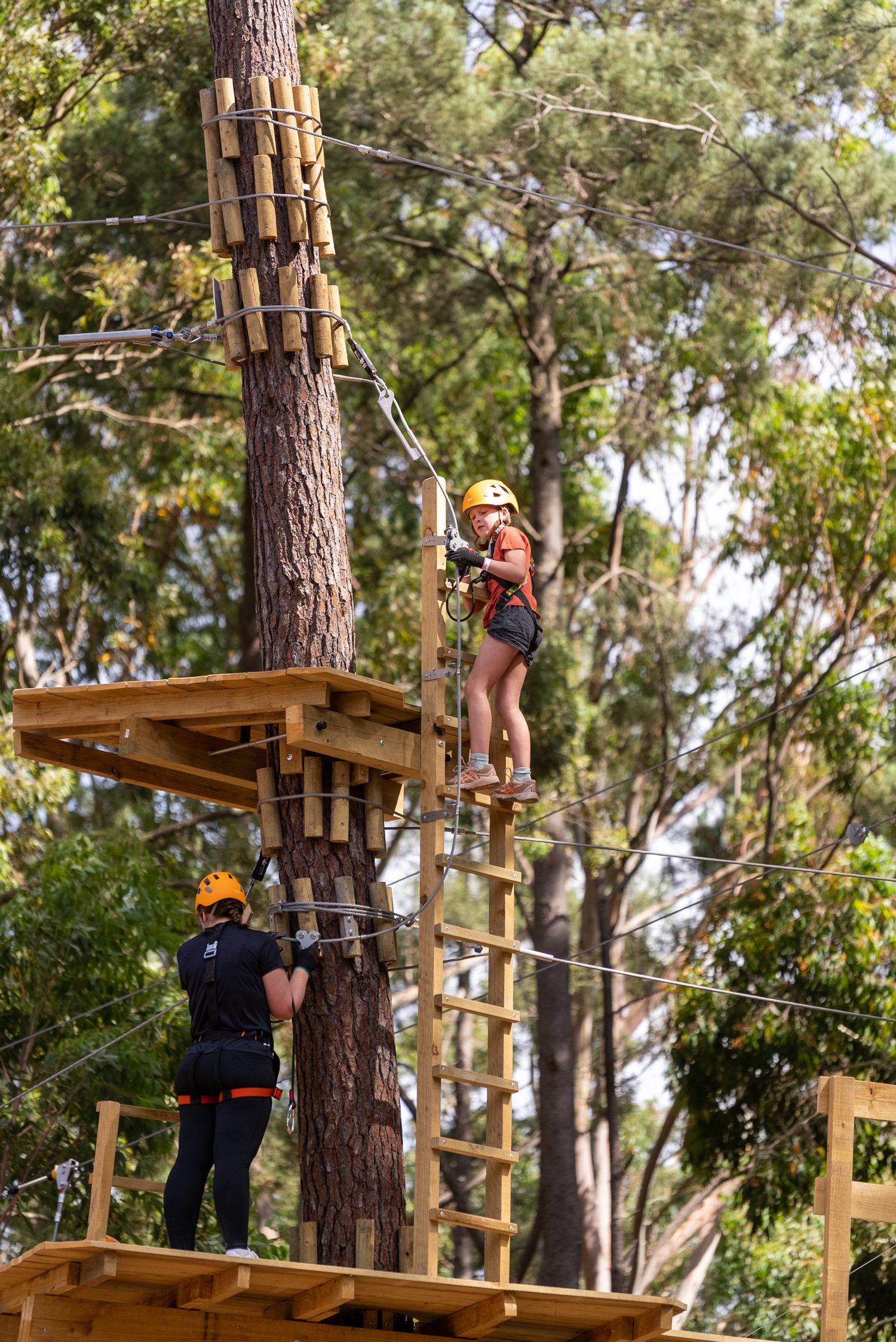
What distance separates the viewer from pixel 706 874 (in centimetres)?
2069

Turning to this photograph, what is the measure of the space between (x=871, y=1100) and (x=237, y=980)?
2.51m

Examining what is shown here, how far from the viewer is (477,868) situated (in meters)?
6.54

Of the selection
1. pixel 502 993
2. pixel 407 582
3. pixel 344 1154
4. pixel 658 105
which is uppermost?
pixel 658 105

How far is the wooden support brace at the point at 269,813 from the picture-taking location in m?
6.83

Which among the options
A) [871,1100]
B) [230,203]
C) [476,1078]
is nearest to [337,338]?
[230,203]

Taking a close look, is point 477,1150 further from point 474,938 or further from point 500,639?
point 500,639

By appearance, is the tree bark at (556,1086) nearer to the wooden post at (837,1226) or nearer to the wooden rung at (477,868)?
the wooden rung at (477,868)

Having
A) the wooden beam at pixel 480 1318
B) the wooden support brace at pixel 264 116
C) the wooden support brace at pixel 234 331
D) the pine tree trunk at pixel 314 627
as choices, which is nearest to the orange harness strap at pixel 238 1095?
the pine tree trunk at pixel 314 627

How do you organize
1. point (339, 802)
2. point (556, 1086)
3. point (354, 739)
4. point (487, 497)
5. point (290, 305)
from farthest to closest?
point (556, 1086)
point (290, 305)
point (487, 497)
point (339, 802)
point (354, 739)

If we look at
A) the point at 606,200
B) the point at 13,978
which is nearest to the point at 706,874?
the point at 606,200

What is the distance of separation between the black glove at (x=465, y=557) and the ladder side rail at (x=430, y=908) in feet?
0.30

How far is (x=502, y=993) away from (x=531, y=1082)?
17568 mm

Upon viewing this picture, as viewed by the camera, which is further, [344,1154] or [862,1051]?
[862,1051]

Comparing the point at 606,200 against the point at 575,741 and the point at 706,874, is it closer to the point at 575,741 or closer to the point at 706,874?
the point at 575,741
